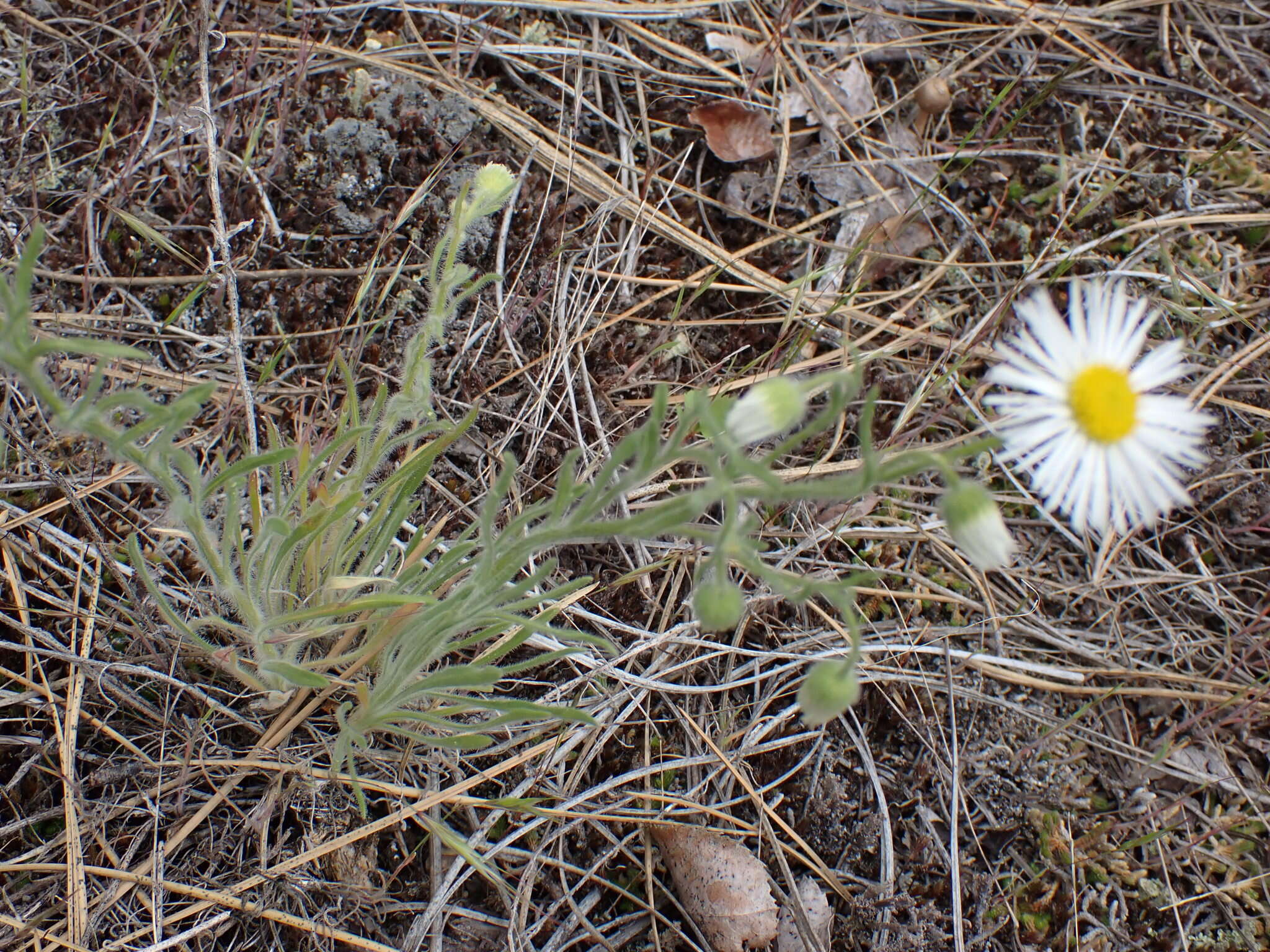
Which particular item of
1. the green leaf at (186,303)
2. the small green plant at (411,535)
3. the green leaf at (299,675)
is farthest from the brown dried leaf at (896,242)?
the green leaf at (299,675)

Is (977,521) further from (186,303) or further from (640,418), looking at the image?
(186,303)

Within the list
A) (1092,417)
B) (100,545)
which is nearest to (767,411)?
(1092,417)

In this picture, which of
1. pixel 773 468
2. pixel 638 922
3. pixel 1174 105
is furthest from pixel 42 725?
pixel 1174 105

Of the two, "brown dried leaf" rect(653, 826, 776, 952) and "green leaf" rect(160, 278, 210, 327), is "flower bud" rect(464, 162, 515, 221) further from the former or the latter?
"brown dried leaf" rect(653, 826, 776, 952)

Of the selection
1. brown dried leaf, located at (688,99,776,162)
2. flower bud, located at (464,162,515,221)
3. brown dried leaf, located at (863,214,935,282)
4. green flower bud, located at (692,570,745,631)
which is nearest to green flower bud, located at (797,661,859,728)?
green flower bud, located at (692,570,745,631)

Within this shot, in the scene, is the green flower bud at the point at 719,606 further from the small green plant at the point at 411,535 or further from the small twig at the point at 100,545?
the small twig at the point at 100,545
